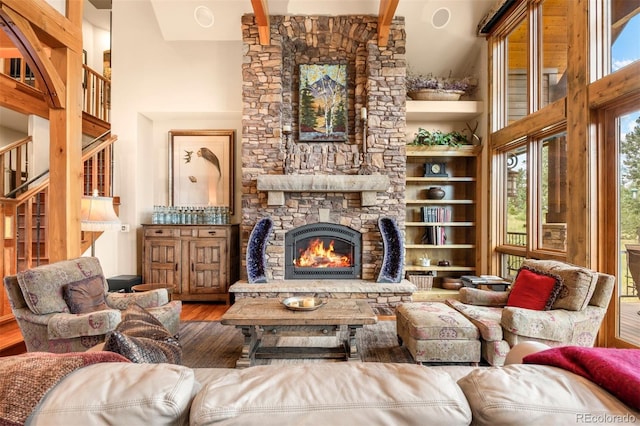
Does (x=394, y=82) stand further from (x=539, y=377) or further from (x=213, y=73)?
→ (x=539, y=377)

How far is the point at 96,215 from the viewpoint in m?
3.64

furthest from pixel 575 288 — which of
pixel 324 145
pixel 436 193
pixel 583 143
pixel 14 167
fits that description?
pixel 14 167

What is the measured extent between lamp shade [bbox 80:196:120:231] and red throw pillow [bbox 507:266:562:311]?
12.3 feet

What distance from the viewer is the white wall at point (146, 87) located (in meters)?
5.36

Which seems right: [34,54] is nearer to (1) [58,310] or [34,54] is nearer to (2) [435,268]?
(1) [58,310]

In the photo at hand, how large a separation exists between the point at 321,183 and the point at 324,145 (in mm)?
620

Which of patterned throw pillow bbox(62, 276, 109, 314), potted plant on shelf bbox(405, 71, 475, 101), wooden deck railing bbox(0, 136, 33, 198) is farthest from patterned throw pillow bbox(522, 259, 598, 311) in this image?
wooden deck railing bbox(0, 136, 33, 198)

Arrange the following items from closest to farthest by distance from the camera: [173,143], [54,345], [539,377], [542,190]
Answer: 1. [539,377]
2. [54,345]
3. [542,190]
4. [173,143]

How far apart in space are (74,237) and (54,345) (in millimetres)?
1215

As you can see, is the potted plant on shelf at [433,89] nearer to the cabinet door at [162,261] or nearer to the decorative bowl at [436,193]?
the decorative bowl at [436,193]

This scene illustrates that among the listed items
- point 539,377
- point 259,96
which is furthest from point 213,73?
point 539,377

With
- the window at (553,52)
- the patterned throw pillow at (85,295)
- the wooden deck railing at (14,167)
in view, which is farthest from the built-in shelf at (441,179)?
the wooden deck railing at (14,167)

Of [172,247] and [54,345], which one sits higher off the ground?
[172,247]

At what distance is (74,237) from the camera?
11.4 feet
